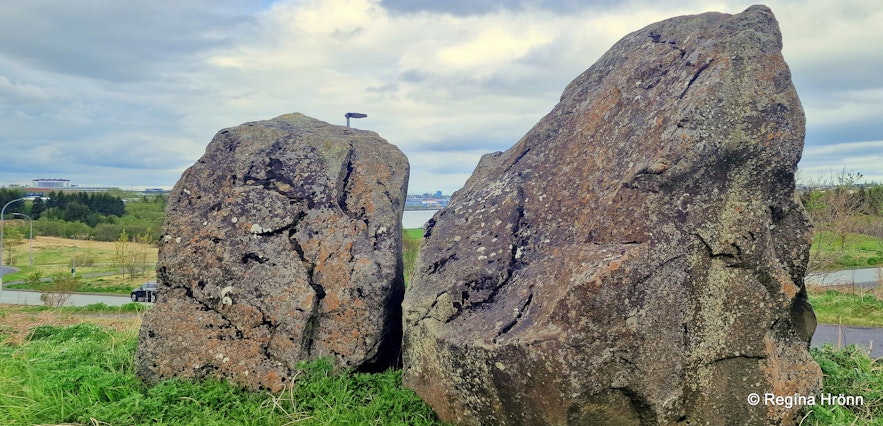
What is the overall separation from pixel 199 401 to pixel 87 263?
5716cm

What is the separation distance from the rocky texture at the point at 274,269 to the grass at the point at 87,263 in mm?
42770

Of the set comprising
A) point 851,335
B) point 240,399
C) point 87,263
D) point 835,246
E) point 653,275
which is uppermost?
point 653,275

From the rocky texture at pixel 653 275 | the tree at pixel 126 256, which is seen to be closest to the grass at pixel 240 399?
the rocky texture at pixel 653 275

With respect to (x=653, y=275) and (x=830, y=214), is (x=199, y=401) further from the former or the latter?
(x=830, y=214)

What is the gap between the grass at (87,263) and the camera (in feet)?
159

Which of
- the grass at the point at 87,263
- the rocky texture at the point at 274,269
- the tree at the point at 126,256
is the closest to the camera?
the rocky texture at the point at 274,269

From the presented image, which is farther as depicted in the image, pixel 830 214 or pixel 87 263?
pixel 87 263

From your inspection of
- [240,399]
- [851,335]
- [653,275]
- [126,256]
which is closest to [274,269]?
[240,399]

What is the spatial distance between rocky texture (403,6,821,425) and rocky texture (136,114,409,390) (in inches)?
32.1

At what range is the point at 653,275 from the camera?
4.25 meters

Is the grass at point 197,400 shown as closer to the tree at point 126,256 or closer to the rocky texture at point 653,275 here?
the rocky texture at point 653,275

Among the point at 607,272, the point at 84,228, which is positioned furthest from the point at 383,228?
the point at 84,228

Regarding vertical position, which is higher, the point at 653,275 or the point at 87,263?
the point at 653,275

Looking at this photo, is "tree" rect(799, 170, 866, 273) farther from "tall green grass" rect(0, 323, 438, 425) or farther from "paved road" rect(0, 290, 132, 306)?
"paved road" rect(0, 290, 132, 306)
